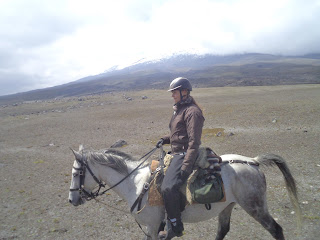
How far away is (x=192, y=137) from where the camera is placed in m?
3.33

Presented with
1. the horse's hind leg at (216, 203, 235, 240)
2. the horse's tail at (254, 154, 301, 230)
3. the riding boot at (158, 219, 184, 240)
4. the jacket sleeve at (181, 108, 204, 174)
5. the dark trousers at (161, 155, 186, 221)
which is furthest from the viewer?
the horse's hind leg at (216, 203, 235, 240)

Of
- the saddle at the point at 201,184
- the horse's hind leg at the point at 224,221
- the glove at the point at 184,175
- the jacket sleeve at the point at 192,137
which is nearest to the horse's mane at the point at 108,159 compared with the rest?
the saddle at the point at 201,184

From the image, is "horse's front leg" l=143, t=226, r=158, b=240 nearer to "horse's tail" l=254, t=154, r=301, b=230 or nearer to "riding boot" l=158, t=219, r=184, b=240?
"riding boot" l=158, t=219, r=184, b=240

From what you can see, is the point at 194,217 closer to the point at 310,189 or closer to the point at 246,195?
the point at 246,195

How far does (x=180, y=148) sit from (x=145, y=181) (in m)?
0.96

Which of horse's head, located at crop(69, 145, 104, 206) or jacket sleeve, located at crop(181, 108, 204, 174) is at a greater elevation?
jacket sleeve, located at crop(181, 108, 204, 174)

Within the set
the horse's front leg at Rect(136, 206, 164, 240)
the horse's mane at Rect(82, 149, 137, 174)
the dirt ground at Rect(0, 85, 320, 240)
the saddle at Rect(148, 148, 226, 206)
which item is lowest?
the dirt ground at Rect(0, 85, 320, 240)

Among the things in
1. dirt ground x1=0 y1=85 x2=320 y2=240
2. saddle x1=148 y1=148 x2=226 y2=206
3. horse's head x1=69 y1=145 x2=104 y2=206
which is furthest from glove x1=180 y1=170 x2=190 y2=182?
dirt ground x1=0 y1=85 x2=320 y2=240

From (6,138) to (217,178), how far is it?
64.4 ft

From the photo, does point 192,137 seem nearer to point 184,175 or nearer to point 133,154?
point 184,175

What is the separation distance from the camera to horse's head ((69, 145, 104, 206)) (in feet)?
12.4

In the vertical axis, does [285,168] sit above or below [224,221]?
above

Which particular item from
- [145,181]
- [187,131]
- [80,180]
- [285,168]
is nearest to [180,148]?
[187,131]

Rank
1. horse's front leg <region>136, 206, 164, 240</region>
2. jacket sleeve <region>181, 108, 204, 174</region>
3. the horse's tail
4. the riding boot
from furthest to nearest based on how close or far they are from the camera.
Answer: the horse's tail < horse's front leg <region>136, 206, 164, 240</region> < the riding boot < jacket sleeve <region>181, 108, 204, 174</region>
